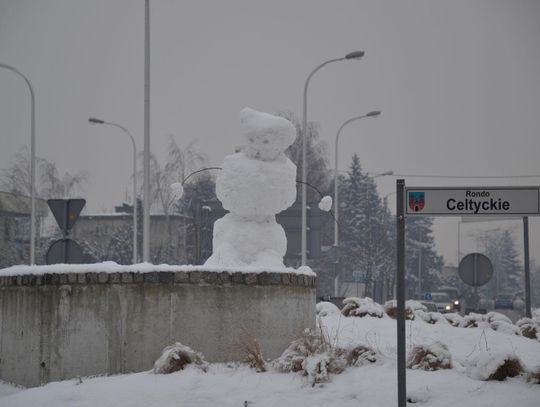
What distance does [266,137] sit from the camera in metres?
14.6

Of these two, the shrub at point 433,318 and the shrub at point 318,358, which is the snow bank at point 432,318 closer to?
the shrub at point 433,318

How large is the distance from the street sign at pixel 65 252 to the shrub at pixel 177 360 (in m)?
3.15

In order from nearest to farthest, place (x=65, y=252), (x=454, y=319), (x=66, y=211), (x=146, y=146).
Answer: (x=65, y=252), (x=66, y=211), (x=454, y=319), (x=146, y=146)

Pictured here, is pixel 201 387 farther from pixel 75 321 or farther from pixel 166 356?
pixel 75 321

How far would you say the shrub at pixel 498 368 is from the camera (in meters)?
9.68

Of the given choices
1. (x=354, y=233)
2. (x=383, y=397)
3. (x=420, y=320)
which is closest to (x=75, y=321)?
(x=383, y=397)

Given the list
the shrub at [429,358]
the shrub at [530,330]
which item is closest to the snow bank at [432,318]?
the shrub at [530,330]

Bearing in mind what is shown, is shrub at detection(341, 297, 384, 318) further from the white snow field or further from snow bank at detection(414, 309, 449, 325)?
the white snow field

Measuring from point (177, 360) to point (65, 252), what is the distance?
3.54 m

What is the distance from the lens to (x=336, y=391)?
9.48 m

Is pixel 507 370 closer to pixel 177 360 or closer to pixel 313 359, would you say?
pixel 313 359

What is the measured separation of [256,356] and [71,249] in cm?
392

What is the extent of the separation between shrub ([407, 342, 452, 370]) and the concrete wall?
6.55 ft

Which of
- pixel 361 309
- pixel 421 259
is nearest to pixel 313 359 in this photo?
pixel 361 309
